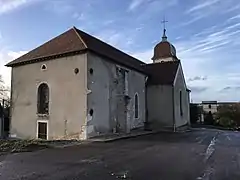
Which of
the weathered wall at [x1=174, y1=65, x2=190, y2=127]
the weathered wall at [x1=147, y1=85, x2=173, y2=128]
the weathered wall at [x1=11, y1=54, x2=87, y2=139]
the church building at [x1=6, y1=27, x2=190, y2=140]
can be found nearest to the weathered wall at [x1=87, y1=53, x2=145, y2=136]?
the church building at [x1=6, y1=27, x2=190, y2=140]

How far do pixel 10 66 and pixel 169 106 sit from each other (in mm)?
17217

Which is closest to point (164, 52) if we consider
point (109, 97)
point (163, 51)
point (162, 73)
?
point (163, 51)

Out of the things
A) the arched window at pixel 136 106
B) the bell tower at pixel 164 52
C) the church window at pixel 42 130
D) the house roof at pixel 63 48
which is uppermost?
the bell tower at pixel 164 52

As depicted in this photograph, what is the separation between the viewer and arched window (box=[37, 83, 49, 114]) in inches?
854

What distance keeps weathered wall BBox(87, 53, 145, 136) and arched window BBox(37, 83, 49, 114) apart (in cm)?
410

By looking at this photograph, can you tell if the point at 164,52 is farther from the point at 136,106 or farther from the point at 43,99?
the point at 43,99

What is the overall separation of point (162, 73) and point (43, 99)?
16719 millimetres

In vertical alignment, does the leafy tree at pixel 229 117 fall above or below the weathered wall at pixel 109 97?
below

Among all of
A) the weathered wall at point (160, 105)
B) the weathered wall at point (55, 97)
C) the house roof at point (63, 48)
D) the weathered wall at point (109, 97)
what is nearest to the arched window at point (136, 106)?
the weathered wall at point (109, 97)

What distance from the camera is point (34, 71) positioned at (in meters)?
22.4

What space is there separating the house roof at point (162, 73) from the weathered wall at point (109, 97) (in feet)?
17.7

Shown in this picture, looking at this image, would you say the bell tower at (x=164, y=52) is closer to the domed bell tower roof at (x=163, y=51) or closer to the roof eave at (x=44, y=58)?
the domed bell tower roof at (x=163, y=51)

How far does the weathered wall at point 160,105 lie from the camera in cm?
3108

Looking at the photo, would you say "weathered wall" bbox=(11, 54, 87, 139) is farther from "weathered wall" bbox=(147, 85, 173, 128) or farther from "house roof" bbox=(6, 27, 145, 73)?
"weathered wall" bbox=(147, 85, 173, 128)
